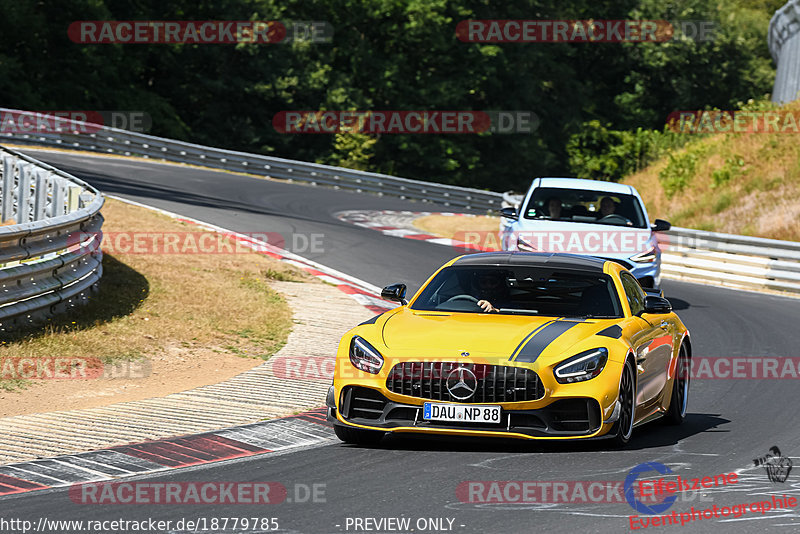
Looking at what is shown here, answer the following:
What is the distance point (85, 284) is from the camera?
13.6 metres

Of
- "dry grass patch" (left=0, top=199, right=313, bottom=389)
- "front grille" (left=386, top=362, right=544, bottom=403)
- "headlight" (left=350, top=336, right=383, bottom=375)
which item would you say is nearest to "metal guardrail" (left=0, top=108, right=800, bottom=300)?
"dry grass patch" (left=0, top=199, right=313, bottom=389)

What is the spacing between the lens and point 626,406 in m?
8.33

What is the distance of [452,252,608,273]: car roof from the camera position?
31.5 ft

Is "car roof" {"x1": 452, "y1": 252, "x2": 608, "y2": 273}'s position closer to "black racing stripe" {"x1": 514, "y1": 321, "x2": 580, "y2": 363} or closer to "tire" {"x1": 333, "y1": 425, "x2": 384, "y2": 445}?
"black racing stripe" {"x1": 514, "y1": 321, "x2": 580, "y2": 363}

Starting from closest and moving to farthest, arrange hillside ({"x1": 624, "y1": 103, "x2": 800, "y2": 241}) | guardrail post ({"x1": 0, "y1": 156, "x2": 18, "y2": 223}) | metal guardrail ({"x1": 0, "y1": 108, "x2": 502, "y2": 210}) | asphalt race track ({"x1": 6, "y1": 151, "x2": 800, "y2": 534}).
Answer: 1. asphalt race track ({"x1": 6, "y1": 151, "x2": 800, "y2": 534})
2. guardrail post ({"x1": 0, "y1": 156, "x2": 18, "y2": 223})
3. hillside ({"x1": 624, "y1": 103, "x2": 800, "y2": 241})
4. metal guardrail ({"x1": 0, "y1": 108, "x2": 502, "y2": 210})

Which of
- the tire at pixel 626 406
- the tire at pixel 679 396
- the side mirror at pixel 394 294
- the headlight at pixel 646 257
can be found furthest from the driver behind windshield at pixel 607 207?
the tire at pixel 626 406

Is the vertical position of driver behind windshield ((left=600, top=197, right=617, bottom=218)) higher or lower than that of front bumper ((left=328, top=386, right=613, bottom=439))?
higher

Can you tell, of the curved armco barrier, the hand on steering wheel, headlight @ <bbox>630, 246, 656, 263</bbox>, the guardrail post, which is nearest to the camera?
the hand on steering wheel

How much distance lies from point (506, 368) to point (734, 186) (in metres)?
Result: 25.9

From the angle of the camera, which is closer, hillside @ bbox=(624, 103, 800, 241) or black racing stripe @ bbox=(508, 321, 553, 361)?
black racing stripe @ bbox=(508, 321, 553, 361)

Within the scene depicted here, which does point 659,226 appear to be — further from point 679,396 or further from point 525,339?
point 525,339

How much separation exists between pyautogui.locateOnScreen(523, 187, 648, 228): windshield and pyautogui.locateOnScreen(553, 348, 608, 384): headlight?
9.31 m

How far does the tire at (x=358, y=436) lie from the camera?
27.8ft

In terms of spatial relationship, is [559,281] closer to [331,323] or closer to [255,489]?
[255,489]
